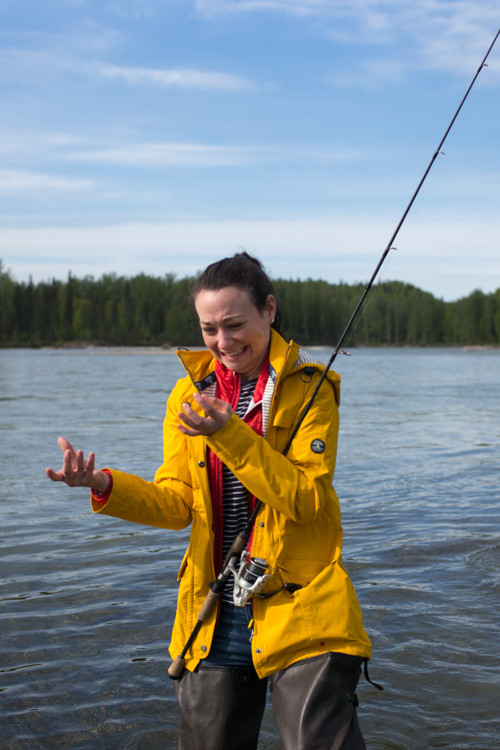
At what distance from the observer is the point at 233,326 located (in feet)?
10.2

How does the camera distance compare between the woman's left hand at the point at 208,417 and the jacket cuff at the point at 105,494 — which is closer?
the woman's left hand at the point at 208,417

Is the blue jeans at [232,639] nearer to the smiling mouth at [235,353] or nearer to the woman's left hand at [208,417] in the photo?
the woman's left hand at [208,417]

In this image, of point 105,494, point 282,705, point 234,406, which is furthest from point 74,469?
point 282,705

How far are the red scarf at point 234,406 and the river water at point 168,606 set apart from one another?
7.41 feet

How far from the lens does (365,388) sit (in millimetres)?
39125

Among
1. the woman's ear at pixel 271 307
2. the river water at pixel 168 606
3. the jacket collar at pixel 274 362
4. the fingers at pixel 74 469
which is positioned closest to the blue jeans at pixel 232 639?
the fingers at pixel 74 469

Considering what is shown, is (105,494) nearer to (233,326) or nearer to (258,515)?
(258,515)

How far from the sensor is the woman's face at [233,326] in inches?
121

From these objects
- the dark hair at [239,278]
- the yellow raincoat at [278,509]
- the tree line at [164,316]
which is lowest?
the yellow raincoat at [278,509]

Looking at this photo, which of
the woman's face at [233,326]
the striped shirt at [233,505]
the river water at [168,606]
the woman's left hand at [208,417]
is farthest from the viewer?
the river water at [168,606]

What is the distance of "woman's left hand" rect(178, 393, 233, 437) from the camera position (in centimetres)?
277

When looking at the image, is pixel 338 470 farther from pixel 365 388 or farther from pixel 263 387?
pixel 365 388

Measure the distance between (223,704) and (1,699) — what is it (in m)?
2.76

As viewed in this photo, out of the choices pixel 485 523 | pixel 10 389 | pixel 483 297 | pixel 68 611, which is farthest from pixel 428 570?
pixel 483 297
